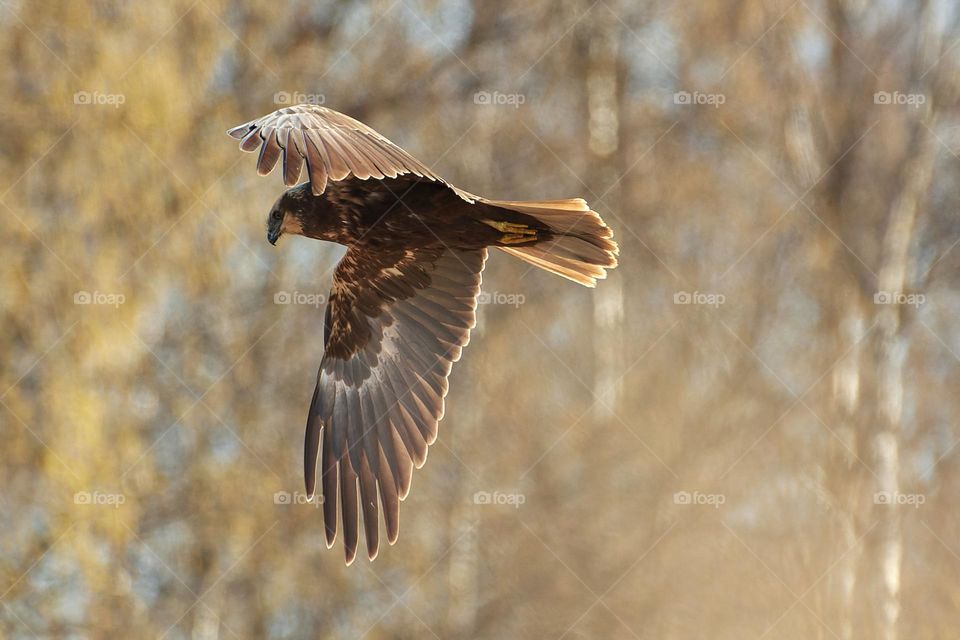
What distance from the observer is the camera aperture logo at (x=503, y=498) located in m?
12.9

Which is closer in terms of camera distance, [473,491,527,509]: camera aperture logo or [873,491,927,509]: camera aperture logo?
[473,491,527,509]: camera aperture logo

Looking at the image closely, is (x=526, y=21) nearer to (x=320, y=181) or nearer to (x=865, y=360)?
(x=865, y=360)

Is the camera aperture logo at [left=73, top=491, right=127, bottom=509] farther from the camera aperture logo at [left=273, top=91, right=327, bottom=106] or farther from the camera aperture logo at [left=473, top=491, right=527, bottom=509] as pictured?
the camera aperture logo at [left=273, top=91, right=327, bottom=106]

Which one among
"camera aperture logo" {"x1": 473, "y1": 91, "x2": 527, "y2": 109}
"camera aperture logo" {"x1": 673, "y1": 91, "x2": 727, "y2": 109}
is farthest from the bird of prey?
"camera aperture logo" {"x1": 673, "y1": 91, "x2": 727, "y2": 109}

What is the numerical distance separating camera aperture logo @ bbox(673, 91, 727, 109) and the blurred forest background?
0.04 m

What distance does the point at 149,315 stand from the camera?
13258 millimetres

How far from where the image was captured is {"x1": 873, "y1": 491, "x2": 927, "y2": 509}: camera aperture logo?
43.3 feet

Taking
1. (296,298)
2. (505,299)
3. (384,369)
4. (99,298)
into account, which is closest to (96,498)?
(99,298)

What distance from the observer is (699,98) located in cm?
1574

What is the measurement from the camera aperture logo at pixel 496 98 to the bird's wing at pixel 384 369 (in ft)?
25.2

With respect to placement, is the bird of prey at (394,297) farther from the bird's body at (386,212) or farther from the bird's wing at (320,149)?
the bird's wing at (320,149)

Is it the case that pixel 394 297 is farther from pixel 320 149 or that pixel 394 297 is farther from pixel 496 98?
pixel 496 98

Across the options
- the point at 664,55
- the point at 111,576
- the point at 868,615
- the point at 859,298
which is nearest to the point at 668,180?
the point at 664,55

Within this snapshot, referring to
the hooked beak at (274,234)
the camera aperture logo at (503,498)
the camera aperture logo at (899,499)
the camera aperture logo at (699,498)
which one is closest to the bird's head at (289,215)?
the hooked beak at (274,234)
